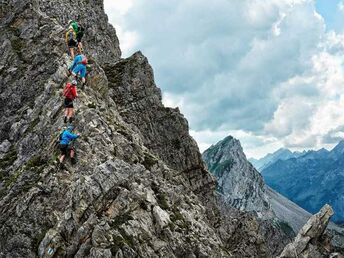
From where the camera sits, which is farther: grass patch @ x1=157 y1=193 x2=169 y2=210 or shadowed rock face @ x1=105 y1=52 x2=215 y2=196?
shadowed rock face @ x1=105 y1=52 x2=215 y2=196

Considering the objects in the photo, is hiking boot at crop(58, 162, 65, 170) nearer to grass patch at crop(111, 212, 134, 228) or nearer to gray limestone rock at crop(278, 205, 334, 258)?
grass patch at crop(111, 212, 134, 228)

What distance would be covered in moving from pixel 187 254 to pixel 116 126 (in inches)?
605

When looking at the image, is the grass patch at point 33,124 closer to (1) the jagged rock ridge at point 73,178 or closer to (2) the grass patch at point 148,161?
(1) the jagged rock ridge at point 73,178

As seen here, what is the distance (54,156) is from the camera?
133ft

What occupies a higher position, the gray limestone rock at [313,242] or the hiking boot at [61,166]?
the hiking boot at [61,166]

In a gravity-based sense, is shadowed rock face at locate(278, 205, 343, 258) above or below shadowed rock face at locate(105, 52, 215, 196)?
below

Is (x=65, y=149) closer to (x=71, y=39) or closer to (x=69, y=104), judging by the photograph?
(x=69, y=104)

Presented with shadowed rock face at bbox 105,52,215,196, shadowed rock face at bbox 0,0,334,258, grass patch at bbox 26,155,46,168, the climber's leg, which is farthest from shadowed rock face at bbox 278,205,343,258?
grass patch at bbox 26,155,46,168

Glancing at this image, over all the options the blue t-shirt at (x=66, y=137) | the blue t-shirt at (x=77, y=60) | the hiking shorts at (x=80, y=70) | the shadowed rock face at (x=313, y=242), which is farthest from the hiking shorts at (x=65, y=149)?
the shadowed rock face at (x=313, y=242)

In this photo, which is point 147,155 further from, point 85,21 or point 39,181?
point 85,21

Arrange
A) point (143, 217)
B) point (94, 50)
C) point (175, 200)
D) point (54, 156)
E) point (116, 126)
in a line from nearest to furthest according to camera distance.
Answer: point (143, 217) < point (54, 156) < point (175, 200) < point (116, 126) < point (94, 50)

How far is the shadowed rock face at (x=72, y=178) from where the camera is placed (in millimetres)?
35250

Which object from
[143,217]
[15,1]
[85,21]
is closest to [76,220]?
[143,217]

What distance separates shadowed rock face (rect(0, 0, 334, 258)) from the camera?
3525 centimetres
